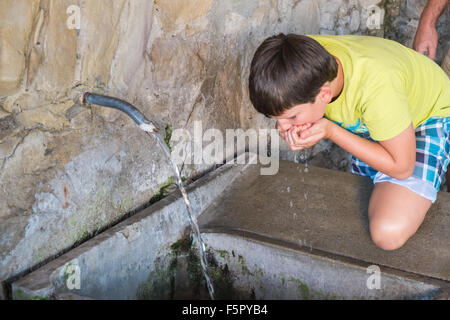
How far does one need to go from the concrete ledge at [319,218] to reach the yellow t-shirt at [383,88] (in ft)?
0.89

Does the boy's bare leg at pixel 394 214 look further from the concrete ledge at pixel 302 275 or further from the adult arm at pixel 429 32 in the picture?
the adult arm at pixel 429 32

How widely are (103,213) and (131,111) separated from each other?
1.45ft

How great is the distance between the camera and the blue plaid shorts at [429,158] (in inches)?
69.7

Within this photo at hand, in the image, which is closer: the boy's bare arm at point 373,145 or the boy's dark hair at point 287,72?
the boy's dark hair at point 287,72

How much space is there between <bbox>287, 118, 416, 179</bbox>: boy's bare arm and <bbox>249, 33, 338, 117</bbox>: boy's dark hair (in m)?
0.12

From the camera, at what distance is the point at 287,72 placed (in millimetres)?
1378

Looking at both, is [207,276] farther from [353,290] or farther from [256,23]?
[256,23]

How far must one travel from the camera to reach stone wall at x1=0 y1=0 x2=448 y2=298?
51.3 inches
